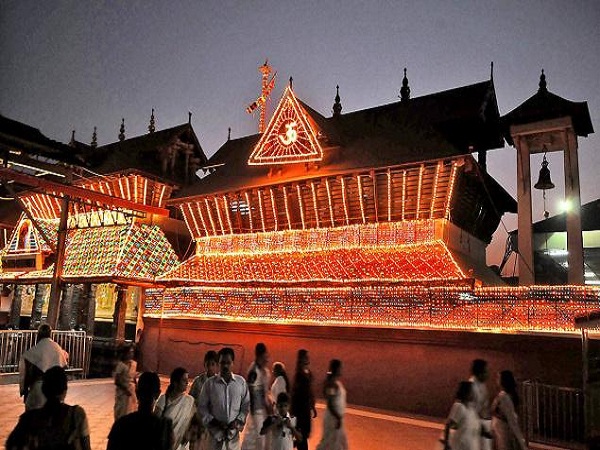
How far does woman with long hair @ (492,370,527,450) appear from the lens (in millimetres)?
6562

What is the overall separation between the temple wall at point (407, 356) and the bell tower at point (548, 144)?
3094 mm

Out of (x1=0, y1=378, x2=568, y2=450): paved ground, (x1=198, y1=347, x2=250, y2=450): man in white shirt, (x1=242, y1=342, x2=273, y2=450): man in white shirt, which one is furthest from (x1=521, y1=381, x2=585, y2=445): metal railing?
(x1=198, y1=347, x2=250, y2=450): man in white shirt

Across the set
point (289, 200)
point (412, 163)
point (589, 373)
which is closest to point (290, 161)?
point (289, 200)

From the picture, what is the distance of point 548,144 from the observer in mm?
15500

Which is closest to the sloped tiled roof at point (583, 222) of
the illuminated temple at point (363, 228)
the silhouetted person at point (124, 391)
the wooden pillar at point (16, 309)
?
the illuminated temple at point (363, 228)

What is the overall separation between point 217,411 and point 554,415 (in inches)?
299

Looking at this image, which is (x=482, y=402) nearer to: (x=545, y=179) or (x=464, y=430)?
(x=464, y=430)

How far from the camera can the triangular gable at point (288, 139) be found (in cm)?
1700

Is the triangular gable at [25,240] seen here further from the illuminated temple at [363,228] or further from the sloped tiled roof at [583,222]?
the sloped tiled roof at [583,222]

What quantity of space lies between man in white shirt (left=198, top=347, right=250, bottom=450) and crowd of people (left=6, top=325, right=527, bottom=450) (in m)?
0.01

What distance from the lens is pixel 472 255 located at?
664 inches

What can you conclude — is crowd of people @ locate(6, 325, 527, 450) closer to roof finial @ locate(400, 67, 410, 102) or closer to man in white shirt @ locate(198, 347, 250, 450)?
man in white shirt @ locate(198, 347, 250, 450)

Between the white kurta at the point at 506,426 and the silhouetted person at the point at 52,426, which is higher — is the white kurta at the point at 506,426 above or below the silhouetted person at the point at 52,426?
below

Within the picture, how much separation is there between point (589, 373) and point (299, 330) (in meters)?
7.38
